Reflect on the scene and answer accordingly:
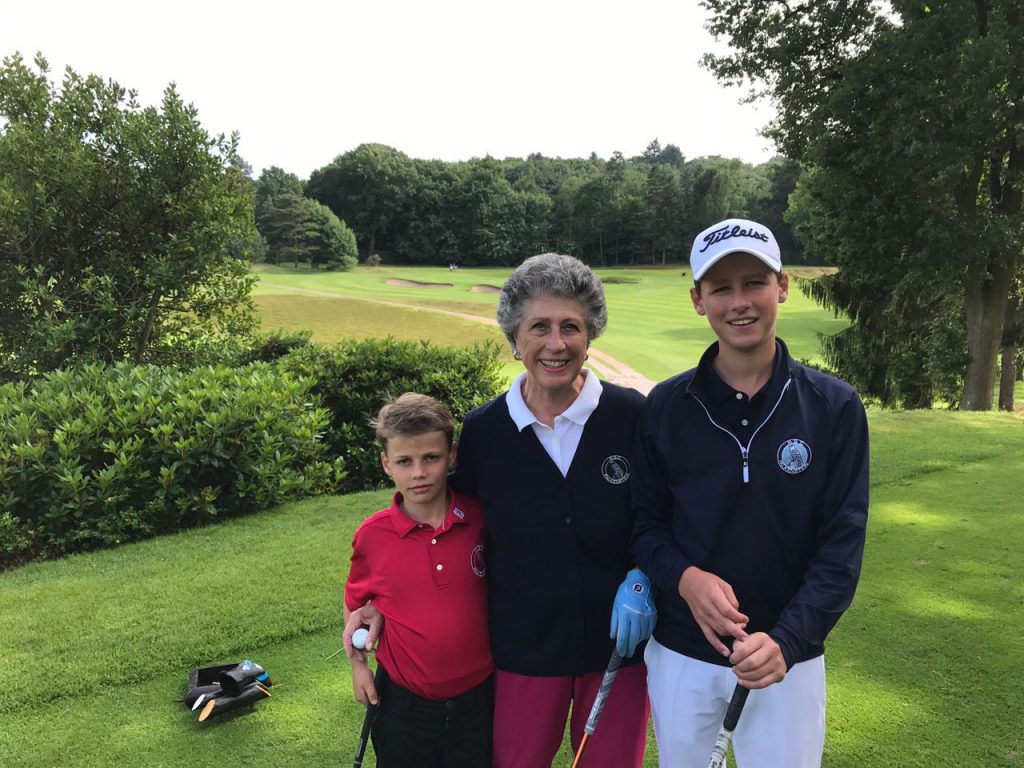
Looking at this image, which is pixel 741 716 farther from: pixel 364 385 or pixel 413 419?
pixel 364 385

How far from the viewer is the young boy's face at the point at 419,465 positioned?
216 centimetres

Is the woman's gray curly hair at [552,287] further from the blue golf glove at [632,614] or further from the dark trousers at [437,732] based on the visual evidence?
the dark trousers at [437,732]

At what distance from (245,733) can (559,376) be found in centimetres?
229

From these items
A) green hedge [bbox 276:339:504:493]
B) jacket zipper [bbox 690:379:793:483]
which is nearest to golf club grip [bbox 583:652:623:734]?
jacket zipper [bbox 690:379:793:483]

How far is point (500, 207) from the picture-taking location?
79.6 m

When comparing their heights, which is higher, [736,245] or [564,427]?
[736,245]

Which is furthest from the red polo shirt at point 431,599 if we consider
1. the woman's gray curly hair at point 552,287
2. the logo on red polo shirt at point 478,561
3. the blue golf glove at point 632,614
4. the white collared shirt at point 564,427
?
the woman's gray curly hair at point 552,287

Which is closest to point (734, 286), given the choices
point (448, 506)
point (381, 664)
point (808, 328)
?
point (448, 506)

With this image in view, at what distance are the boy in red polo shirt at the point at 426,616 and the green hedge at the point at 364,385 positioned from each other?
15.8 feet

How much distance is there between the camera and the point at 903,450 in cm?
795

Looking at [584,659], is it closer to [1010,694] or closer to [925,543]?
[1010,694]

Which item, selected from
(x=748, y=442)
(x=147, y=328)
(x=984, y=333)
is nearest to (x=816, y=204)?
(x=984, y=333)

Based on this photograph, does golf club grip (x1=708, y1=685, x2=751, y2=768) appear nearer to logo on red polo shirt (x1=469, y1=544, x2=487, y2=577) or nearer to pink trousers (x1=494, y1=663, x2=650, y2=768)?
pink trousers (x1=494, y1=663, x2=650, y2=768)

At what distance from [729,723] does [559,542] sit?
683mm
